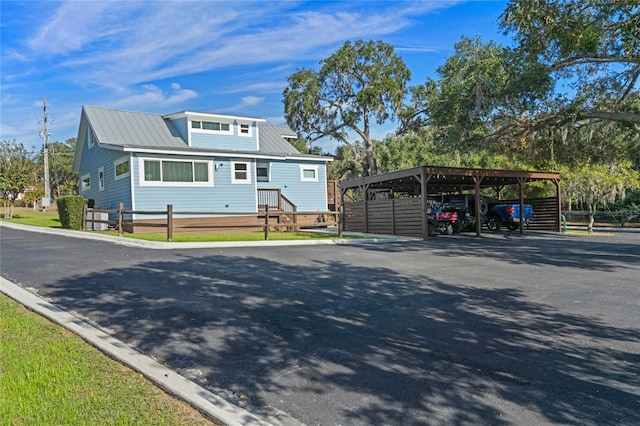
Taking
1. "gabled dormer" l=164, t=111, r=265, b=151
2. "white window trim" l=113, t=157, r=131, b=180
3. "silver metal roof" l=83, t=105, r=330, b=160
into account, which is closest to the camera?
"white window trim" l=113, t=157, r=131, b=180

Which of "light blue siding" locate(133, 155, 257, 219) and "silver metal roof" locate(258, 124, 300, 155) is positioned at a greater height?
"silver metal roof" locate(258, 124, 300, 155)

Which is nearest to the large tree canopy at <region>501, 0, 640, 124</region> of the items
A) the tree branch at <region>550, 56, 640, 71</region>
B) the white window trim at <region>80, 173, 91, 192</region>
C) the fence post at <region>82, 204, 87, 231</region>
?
the tree branch at <region>550, 56, 640, 71</region>

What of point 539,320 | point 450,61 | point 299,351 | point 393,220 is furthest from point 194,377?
point 393,220

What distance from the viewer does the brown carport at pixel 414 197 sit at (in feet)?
62.0

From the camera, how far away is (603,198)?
27.0 m

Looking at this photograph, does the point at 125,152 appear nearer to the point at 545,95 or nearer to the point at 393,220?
the point at 393,220

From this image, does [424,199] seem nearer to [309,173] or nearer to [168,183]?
[309,173]

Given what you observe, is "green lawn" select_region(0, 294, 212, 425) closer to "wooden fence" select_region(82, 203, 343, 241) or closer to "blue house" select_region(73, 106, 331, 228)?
"wooden fence" select_region(82, 203, 343, 241)

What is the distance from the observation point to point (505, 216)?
23.0 m

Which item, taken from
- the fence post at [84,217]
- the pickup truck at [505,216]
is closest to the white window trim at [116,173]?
the fence post at [84,217]

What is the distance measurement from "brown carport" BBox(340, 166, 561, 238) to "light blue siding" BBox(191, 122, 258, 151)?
18.8 feet

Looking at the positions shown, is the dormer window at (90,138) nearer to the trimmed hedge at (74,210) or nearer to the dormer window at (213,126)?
the trimmed hedge at (74,210)

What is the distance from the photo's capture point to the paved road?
3502 mm

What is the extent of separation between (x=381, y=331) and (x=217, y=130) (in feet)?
69.2
